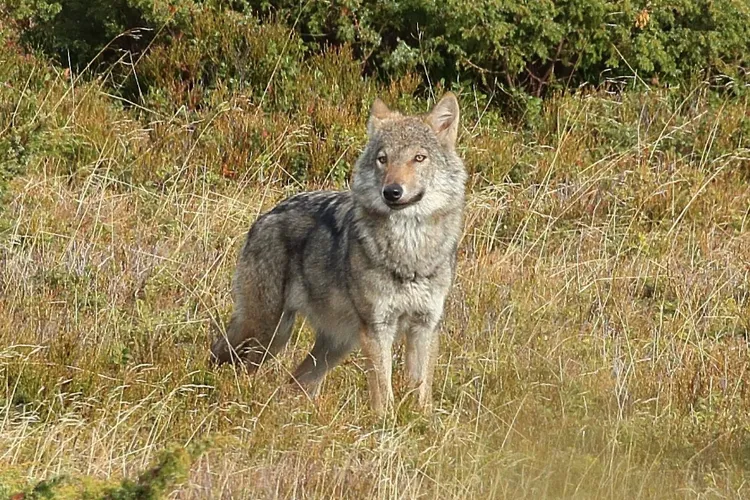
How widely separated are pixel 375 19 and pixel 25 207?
12.0 feet

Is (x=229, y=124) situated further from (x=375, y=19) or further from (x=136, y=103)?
(x=375, y=19)

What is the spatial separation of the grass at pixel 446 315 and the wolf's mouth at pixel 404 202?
2.76 feet

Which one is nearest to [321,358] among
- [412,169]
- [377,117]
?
[412,169]

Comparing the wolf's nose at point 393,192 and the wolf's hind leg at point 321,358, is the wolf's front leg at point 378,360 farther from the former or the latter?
the wolf's nose at point 393,192

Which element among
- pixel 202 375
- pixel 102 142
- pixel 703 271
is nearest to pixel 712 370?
pixel 703 271

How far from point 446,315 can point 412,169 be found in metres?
1.02

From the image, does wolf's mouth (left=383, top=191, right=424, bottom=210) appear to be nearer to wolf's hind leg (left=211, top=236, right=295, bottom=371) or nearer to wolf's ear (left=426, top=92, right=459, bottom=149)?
wolf's ear (left=426, top=92, right=459, bottom=149)

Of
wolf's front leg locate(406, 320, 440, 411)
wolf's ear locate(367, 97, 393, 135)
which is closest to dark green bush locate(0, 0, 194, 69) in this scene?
wolf's ear locate(367, 97, 393, 135)

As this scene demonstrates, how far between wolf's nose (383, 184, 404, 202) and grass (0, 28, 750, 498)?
0.92m

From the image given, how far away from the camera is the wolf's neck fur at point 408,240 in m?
6.49

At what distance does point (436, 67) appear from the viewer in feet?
35.7

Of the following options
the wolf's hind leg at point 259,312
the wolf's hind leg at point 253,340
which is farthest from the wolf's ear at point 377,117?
the wolf's hind leg at point 253,340

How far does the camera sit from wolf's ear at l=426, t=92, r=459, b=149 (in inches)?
270

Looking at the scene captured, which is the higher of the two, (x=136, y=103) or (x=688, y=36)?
(x=688, y=36)
